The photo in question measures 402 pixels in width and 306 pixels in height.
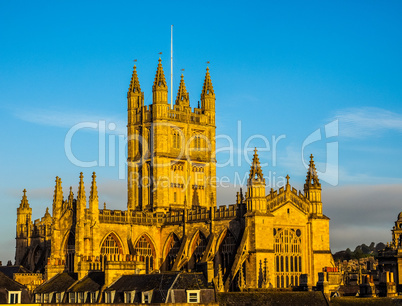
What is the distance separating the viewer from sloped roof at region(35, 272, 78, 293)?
228 ft

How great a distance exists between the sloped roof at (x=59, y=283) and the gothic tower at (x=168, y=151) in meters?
37.2

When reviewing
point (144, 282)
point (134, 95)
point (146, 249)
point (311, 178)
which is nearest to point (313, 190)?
point (311, 178)

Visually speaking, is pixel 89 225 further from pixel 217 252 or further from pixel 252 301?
pixel 252 301

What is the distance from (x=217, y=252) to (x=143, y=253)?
11156mm

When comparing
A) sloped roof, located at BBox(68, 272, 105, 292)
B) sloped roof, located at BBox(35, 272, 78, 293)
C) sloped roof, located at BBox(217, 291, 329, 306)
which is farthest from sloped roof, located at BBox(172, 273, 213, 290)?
sloped roof, located at BBox(35, 272, 78, 293)

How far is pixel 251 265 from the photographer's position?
90.8m

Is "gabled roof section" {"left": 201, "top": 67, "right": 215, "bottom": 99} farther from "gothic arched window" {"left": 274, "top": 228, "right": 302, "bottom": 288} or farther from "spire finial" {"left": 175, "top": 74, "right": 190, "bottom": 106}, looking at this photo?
"gothic arched window" {"left": 274, "top": 228, "right": 302, "bottom": 288}

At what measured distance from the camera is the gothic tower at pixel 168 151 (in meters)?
111

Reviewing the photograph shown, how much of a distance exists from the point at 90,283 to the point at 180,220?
3642 centimetres

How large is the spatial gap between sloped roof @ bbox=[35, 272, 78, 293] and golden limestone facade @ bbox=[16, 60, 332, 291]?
4.57 ft

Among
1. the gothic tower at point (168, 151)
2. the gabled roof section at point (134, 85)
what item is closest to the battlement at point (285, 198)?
the gothic tower at point (168, 151)

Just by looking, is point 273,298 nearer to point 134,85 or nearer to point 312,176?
point 312,176

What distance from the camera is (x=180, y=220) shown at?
103500 millimetres

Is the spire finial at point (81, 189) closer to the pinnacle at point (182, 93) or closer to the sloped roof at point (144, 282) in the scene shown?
the pinnacle at point (182, 93)
